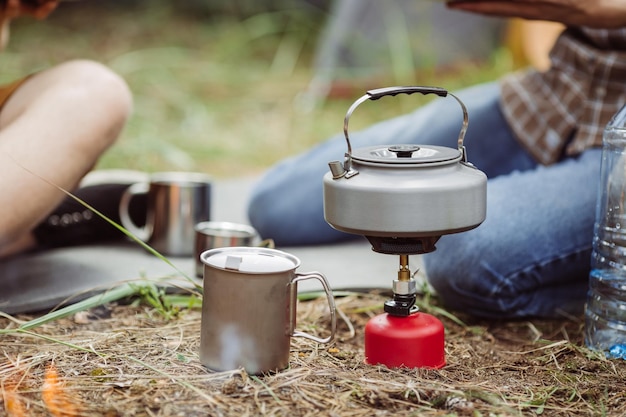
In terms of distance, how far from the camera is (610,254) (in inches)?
61.1

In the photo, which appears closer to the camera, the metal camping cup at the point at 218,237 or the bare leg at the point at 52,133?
the bare leg at the point at 52,133

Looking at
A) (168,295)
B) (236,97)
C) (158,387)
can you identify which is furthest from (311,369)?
(236,97)


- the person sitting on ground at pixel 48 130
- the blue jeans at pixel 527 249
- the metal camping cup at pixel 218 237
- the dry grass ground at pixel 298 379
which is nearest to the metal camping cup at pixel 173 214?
the metal camping cup at pixel 218 237

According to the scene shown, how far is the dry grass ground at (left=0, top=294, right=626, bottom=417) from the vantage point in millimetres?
1179

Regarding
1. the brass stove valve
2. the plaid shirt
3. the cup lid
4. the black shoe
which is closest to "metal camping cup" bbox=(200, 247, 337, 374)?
the cup lid

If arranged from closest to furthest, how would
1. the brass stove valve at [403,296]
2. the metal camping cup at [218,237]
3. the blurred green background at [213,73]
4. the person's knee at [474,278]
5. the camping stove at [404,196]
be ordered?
the camping stove at [404,196], the brass stove valve at [403,296], the person's knee at [474,278], the metal camping cup at [218,237], the blurred green background at [213,73]

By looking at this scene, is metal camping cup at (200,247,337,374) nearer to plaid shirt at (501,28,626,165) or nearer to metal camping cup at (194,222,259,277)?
metal camping cup at (194,222,259,277)

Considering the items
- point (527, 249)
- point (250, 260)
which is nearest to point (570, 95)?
point (527, 249)

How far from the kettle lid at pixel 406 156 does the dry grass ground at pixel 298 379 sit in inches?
12.5

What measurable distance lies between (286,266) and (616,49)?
96 cm

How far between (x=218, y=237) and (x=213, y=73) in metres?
2.54

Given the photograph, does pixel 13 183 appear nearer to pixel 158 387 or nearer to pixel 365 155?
pixel 158 387

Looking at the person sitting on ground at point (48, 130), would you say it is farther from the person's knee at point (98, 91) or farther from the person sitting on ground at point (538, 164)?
the person sitting on ground at point (538, 164)

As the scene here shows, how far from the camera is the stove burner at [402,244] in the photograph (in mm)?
1229
